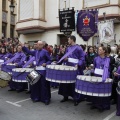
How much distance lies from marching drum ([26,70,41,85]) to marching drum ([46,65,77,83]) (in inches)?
22.4

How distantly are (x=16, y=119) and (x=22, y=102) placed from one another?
1.60 m

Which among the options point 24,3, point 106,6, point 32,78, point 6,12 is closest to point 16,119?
point 32,78

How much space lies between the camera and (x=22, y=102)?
729 centimetres

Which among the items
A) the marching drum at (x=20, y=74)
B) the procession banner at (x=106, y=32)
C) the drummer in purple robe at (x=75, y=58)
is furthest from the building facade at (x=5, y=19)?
the drummer in purple robe at (x=75, y=58)

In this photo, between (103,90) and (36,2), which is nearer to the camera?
(103,90)

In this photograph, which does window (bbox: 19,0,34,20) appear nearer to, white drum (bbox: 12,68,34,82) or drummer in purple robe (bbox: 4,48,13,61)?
drummer in purple robe (bbox: 4,48,13,61)

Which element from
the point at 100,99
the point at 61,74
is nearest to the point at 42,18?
the point at 61,74

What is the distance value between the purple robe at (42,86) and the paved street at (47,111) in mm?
198

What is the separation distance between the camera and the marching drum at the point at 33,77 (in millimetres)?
6672

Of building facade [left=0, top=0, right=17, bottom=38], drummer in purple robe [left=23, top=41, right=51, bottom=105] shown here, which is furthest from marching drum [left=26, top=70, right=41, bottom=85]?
building facade [left=0, top=0, right=17, bottom=38]

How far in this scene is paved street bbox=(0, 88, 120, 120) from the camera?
19.4ft

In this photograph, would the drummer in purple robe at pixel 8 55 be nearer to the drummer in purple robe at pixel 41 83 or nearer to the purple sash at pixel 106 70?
the drummer in purple robe at pixel 41 83

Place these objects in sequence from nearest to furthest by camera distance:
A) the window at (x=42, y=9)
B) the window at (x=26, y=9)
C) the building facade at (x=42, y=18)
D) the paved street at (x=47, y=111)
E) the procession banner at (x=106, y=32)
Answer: the paved street at (x=47, y=111)
the procession banner at (x=106, y=32)
the building facade at (x=42, y=18)
the window at (x=42, y=9)
the window at (x=26, y=9)

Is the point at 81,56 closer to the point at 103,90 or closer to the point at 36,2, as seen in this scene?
the point at 103,90
